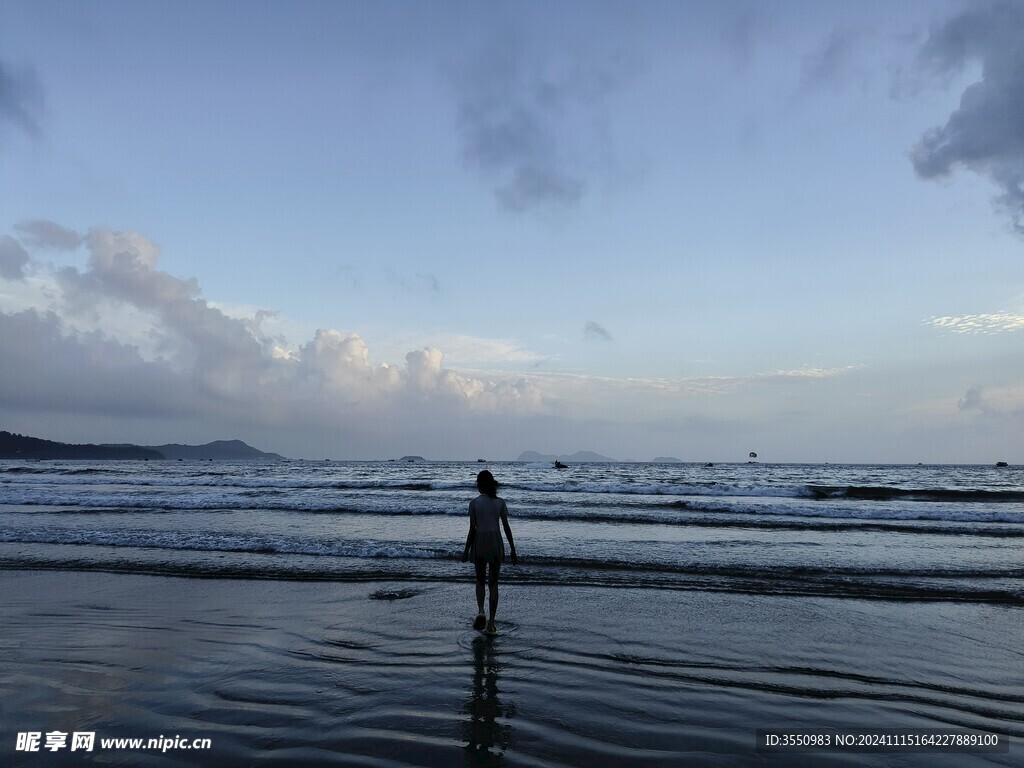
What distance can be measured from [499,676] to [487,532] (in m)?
2.41

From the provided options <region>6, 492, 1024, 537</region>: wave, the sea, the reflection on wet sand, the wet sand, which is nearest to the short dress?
the wet sand

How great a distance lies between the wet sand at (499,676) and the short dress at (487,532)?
1.12 metres

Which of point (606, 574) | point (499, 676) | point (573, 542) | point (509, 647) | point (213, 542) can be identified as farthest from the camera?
point (573, 542)

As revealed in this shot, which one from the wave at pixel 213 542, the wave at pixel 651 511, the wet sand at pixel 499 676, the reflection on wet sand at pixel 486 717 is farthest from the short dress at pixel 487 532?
the wave at pixel 651 511

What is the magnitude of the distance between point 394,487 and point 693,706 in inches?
1453

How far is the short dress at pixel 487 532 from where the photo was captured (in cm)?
857

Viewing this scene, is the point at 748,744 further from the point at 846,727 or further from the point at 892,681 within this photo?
the point at 892,681

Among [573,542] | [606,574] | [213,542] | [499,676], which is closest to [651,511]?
[573,542]

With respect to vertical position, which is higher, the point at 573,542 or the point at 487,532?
the point at 487,532

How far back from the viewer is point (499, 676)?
6.48 meters

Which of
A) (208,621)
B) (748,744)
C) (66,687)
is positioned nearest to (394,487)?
(208,621)

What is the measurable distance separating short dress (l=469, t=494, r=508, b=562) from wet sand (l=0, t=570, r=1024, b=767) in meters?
1.12

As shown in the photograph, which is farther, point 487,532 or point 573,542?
point 573,542

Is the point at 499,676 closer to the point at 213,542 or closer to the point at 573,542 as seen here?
the point at 573,542
